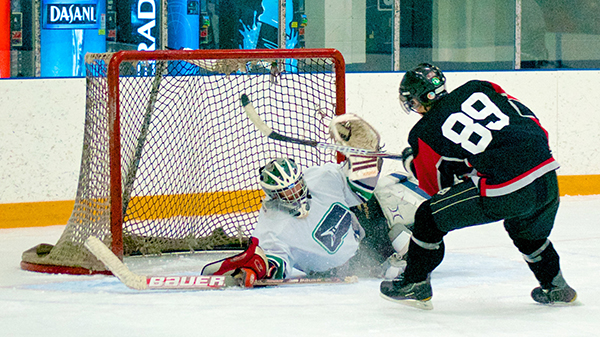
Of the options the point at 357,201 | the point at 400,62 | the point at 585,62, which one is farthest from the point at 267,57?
the point at 585,62

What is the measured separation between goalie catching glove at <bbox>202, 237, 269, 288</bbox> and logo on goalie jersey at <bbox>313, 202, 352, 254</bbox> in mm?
217

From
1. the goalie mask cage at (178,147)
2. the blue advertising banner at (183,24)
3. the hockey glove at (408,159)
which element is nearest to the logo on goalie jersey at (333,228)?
the hockey glove at (408,159)

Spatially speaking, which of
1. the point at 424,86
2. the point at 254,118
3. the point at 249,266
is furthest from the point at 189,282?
the point at 424,86

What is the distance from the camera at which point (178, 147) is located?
4297mm

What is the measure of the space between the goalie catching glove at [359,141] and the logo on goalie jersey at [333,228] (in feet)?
0.45

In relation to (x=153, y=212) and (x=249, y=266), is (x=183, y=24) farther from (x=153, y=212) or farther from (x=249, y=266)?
(x=249, y=266)

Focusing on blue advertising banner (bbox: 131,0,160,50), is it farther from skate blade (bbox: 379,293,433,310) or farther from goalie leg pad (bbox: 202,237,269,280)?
skate blade (bbox: 379,293,433,310)

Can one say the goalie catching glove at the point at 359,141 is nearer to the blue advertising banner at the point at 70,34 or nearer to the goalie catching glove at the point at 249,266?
the goalie catching glove at the point at 249,266

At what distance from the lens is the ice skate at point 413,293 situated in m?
2.49

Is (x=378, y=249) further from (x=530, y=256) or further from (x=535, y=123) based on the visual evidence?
(x=535, y=123)

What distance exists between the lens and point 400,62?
18.4 ft

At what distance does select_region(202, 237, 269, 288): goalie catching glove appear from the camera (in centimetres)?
280

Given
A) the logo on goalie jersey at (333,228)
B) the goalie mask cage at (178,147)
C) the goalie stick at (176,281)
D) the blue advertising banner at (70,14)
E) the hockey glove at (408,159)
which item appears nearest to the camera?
the hockey glove at (408,159)

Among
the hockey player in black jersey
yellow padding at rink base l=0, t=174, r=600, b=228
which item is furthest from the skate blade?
yellow padding at rink base l=0, t=174, r=600, b=228
